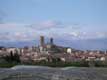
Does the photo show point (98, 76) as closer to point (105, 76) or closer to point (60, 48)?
point (105, 76)

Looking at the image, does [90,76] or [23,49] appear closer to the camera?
[90,76]

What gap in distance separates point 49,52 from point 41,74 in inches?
1661

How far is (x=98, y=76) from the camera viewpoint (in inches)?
652

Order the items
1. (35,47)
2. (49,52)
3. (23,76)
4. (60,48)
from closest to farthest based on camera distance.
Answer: (23,76)
(49,52)
(60,48)
(35,47)

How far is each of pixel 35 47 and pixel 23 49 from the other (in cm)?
267

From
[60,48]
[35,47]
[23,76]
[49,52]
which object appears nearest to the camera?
[23,76]

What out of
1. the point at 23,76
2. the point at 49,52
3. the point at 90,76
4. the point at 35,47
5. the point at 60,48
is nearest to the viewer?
the point at 23,76

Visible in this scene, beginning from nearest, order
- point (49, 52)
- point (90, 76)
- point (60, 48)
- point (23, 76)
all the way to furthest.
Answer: point (23, 76)
point (90, 76)
point (49, 52)
point (60, 48)

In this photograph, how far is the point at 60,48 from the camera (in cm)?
6197

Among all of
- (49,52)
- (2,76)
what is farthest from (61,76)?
(49,52)

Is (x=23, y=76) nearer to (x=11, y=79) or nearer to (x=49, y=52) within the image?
(x=11, y=79)

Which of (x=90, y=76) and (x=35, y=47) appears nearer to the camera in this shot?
(x=90, y=76)

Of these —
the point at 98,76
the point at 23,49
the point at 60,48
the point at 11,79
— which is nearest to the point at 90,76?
the point at 98,76

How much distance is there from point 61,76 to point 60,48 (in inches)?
1827
